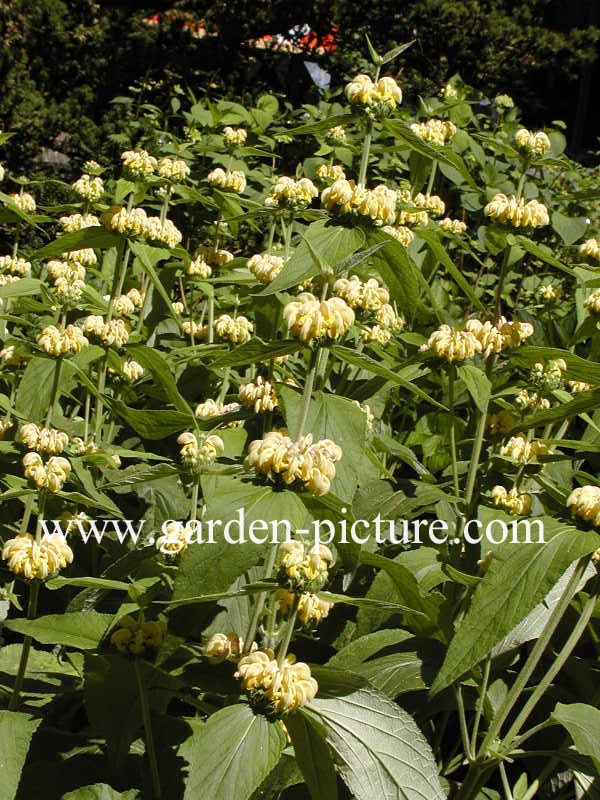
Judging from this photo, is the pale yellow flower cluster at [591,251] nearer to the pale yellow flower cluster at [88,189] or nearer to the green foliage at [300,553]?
the green foliage at [300,553]

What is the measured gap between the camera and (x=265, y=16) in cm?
866

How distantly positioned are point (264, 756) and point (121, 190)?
1.92 meters

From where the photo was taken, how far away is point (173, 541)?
1762 mm

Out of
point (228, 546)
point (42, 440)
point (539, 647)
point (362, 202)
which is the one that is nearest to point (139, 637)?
point (228, 546)

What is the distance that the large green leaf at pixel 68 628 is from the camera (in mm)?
1668

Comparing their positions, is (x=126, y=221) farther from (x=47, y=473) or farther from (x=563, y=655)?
(x=563, y=655)

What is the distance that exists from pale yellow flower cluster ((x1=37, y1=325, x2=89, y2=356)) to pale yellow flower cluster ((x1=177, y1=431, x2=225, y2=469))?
55cm

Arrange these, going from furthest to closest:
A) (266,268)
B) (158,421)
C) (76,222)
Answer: (76,222)
(266,268)
(158,421)

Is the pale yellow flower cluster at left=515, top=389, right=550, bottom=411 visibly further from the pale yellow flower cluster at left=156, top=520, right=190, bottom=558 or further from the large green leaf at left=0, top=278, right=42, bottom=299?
the large green leaf at left=0, top=278, right=42, bottom=299

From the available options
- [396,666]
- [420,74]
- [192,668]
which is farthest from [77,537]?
[420,74]

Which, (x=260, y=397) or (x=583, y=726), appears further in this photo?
(x=260, y=397)

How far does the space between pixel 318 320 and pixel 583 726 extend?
3.01 ft

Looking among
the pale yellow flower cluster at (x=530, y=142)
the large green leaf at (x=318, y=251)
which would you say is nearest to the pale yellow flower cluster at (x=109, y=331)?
the large green leaf at (x=318, y=251)

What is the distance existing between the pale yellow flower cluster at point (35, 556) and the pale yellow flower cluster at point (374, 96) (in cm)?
115
